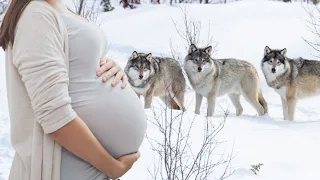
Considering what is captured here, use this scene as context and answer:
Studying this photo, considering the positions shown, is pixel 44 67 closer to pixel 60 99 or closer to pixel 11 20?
pixel 60 99

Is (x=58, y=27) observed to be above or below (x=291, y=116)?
above

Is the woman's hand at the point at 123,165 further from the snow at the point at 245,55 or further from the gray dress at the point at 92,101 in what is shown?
the snow at the point at 245,55

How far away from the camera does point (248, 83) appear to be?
1094cm

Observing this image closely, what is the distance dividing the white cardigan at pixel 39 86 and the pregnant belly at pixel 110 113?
90 mm

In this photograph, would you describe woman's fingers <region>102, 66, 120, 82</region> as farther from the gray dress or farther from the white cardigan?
the white cardigan

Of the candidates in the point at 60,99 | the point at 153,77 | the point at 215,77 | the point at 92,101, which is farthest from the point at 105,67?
the point at 215,77

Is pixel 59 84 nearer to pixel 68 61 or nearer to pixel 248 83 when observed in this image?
pixel 68 61

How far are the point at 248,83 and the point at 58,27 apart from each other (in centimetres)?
942

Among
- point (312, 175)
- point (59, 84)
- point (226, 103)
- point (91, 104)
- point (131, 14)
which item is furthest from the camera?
point (131, 14)

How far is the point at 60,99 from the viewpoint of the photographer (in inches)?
67.2

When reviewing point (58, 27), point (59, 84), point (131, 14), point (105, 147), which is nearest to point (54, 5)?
point (58, 27)

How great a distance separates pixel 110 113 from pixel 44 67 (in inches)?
12.0

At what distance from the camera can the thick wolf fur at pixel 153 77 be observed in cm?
994

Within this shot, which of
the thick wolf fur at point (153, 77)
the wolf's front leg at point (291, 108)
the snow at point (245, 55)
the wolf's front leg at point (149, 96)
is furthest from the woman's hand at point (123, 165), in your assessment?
the wolf's front leg at point (291, 108)
